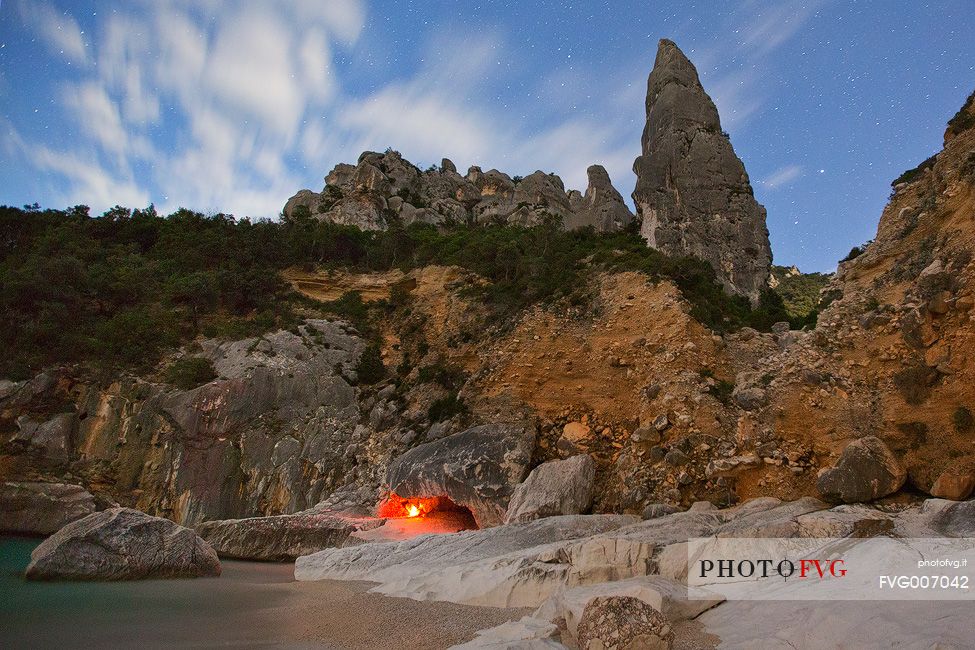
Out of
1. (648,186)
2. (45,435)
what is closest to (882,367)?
(648,186)

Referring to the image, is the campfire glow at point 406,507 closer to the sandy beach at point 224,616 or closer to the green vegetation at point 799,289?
the sandy beach at point 224,616

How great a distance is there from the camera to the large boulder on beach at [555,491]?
14.3 metres

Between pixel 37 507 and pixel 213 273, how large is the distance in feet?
50.6

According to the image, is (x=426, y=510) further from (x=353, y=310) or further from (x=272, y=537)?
(x=353, y=310)

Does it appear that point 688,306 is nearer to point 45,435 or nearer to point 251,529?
point 251,529

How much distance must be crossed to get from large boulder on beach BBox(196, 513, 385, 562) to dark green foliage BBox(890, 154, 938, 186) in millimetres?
19828

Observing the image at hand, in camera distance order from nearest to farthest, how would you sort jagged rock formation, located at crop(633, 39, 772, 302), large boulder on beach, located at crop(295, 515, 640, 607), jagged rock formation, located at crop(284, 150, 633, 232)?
large boulder on beach, located at crop(295, 515, 640, 607) < jagged rock formation, located at crop(633, 39, 772, 302) < jagged rock formation, located at crop(284, 150, 633, 232)

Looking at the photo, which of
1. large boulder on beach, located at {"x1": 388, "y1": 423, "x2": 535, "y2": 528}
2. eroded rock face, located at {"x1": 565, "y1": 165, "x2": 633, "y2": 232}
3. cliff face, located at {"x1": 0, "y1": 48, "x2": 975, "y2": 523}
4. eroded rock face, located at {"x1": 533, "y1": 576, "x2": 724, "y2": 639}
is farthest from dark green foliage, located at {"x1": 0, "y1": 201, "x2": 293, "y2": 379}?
eroded rock face, located at {"x1": 565, "y1": 165, "x2": 633, "y2": 232}

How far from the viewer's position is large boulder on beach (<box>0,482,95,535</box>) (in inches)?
752

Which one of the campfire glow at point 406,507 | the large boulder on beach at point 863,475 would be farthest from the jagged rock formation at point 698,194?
the large boulder on beach at point 863,475

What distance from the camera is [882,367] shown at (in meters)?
12.2

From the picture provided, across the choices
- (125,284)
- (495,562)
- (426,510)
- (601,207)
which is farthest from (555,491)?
(601,207)

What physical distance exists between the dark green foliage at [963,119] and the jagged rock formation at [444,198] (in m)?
30.9

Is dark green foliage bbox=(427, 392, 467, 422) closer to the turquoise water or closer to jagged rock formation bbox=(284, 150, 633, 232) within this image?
the turquoise water
